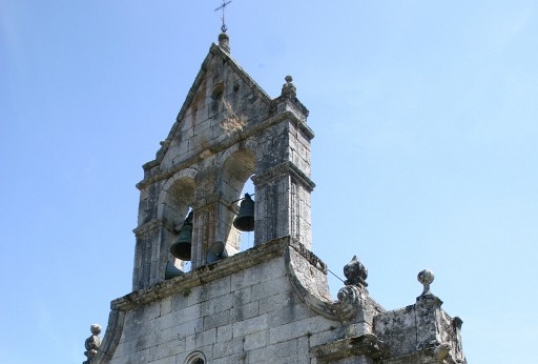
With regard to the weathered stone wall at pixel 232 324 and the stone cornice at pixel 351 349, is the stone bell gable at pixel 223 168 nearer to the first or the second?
the weathered stone wall at pixel 232 324

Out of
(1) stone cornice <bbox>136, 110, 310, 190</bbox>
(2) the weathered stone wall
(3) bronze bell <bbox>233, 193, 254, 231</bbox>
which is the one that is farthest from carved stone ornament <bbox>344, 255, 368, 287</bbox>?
(1) stone cornice <bbox>136, 110, 310, 190</bbox>

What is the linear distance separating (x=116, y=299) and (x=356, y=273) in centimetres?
440

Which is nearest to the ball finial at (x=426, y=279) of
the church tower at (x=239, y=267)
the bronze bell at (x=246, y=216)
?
the church tower at (x=239, y=267)

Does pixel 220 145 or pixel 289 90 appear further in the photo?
pixel 220 145

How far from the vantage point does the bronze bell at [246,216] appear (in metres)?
15.9

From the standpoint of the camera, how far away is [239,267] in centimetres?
1496

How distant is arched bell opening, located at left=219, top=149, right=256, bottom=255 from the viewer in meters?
16.3

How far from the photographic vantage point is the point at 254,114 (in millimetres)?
16547

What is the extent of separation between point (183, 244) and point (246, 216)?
1301 millimetres

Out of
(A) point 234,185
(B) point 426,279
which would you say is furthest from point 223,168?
(B) point 426,279

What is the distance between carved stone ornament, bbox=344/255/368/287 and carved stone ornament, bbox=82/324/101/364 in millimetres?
4675

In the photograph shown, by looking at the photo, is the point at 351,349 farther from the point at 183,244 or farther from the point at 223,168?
the point at 223,168

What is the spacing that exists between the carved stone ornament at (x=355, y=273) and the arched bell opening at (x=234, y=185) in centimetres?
275

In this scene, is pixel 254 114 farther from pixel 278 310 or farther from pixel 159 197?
pixel 278 310
